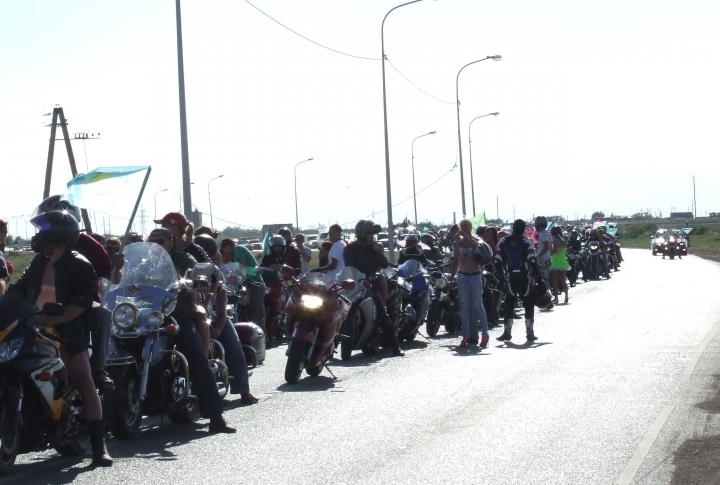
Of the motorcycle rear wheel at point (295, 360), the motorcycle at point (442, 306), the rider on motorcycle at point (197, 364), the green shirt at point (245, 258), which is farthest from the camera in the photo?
the motorcycle at point (442, 306)

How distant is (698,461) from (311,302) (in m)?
5.07

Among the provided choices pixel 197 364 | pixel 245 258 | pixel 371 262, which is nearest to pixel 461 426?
pixel 197 364

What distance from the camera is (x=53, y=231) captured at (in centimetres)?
697

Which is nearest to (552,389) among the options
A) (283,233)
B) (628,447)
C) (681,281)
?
(628,447)

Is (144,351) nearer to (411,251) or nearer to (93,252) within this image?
(93,252)

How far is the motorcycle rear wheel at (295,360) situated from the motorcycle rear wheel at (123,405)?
10.1ft

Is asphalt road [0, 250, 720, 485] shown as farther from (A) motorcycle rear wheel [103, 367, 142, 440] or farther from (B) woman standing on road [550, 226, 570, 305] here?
(B) woman standing on road [550, 226, 570, 305]

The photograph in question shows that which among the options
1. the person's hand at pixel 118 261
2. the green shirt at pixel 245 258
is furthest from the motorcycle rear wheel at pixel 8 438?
the green shirt at pixel 245 258

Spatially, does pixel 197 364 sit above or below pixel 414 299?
above

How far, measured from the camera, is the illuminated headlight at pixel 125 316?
7.83 m

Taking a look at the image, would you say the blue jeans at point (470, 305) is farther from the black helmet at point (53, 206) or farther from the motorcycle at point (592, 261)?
the motorcycle at point (592, 261)

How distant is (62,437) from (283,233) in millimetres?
11106

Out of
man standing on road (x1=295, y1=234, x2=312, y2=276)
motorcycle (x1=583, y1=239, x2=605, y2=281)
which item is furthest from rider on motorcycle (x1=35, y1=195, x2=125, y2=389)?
motorcycle (x1=583, y1=239, x2=605, y2=281)

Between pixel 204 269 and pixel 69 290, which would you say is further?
pixel 204 269
